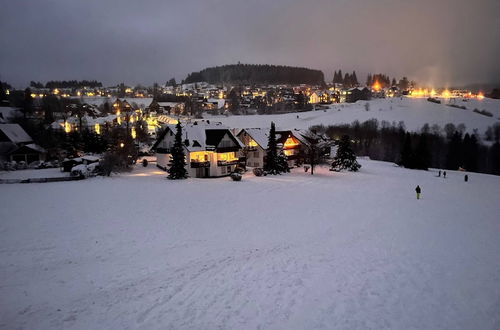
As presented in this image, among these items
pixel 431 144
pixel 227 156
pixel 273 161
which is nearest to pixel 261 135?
pixel 273 161

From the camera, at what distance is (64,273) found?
43.4 feet

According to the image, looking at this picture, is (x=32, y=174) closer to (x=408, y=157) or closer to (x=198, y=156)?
(x=198, y=156)

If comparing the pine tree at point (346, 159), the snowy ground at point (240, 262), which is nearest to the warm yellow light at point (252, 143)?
the pine tree at point (346, 159)

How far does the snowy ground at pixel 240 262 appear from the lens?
36.0ft

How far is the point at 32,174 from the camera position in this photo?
3747 cm

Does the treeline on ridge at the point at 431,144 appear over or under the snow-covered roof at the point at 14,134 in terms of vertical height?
under

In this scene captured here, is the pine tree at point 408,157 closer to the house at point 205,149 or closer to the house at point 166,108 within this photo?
the house at point 205,149

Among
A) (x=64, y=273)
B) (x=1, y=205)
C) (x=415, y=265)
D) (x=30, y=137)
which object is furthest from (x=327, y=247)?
(x=30, y=137)

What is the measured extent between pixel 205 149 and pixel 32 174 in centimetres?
2120

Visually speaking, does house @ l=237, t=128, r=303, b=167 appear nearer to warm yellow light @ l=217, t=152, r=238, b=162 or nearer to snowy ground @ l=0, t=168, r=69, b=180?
warm yellow light @ l=217, t=152, r=238, b=162

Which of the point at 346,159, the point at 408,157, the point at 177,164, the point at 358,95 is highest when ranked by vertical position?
the point at 358,95

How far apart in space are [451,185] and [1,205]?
49.4 m

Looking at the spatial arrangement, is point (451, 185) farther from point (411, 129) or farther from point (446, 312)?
point (411, 129)

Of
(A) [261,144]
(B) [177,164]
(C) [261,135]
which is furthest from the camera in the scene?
(C) [261,135]
